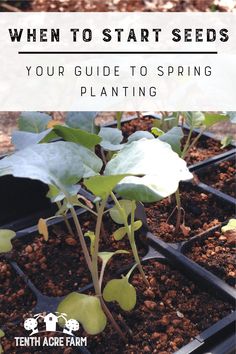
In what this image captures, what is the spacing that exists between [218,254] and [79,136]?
1.30ft

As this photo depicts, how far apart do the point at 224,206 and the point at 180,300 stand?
0.31 m

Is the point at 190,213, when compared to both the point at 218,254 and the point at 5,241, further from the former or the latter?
the point at 5,241

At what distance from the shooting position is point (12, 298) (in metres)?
0.87

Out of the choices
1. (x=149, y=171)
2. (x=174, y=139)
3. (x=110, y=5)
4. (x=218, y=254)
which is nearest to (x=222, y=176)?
(x=218, y=254)

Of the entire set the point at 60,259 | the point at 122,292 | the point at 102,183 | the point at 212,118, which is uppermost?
the point at 102,183

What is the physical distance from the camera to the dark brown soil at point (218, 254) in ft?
3.03

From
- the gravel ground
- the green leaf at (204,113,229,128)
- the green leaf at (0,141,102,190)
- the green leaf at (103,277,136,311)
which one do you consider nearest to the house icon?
the green leaf at (103,277,136,311)

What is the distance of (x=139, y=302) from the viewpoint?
0.86 meters

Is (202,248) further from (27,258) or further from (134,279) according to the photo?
(27,258)

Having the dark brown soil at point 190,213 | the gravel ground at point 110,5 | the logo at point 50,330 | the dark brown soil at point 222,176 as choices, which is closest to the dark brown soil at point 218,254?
the dark brown soil at point 190,213

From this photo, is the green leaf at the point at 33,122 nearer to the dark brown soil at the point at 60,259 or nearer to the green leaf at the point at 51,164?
the dark brown soil at the point at 60,259

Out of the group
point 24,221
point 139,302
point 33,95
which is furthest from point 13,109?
point 139,302

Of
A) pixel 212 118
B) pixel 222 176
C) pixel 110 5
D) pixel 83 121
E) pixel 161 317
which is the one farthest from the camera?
pixel 110 5

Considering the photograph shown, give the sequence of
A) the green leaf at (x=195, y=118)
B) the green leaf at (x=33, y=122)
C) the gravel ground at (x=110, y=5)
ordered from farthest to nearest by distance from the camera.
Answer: the gravel ground at (x=110, y=5)
the green leaf at (x=195, y=118)
the green leaf at (x=33, y=122)
